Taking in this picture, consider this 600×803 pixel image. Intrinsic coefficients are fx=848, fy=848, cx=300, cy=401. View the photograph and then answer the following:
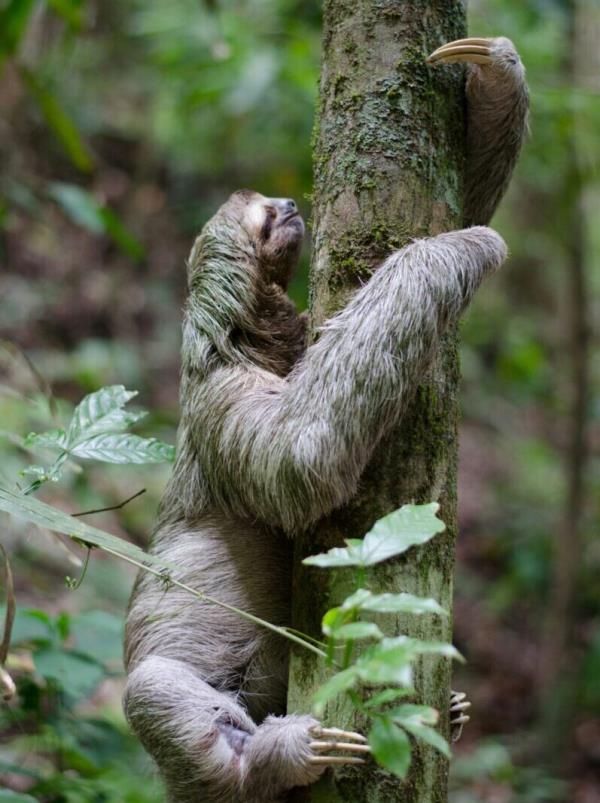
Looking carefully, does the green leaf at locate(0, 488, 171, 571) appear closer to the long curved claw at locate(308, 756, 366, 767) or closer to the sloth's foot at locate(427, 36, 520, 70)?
the long curved claw at locate(308, 756, 366, 767)

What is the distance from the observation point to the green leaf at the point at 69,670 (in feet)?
14.9

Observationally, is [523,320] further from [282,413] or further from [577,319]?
[282,413]

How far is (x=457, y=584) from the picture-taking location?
13555mm

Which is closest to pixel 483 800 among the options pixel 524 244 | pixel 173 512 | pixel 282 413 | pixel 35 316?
pixel 173 512

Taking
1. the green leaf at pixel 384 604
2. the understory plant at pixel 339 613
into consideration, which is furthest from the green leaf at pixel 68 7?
the green leaf at pixel 384 604

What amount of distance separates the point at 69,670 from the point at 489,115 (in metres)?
3.65

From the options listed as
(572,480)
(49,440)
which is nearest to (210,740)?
(49,440)

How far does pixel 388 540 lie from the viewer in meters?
2.38

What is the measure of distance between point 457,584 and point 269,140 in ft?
24.3

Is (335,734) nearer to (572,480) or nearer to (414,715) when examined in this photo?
(414,715)

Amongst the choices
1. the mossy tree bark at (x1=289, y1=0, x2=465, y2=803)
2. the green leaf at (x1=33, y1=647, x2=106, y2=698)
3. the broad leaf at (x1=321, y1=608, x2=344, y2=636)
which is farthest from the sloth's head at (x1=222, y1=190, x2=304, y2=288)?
the broad leaf at (x1=321, y1=608, x2=344, y2=636)

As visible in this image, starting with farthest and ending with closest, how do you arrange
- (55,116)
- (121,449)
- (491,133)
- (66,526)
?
(55,116), (491,133), (121,449), (66,526)

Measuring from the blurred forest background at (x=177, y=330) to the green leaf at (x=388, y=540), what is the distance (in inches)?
85.1

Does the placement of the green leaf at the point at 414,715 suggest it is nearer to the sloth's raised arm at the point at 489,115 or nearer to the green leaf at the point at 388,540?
the green leaf at the point at 388,540
